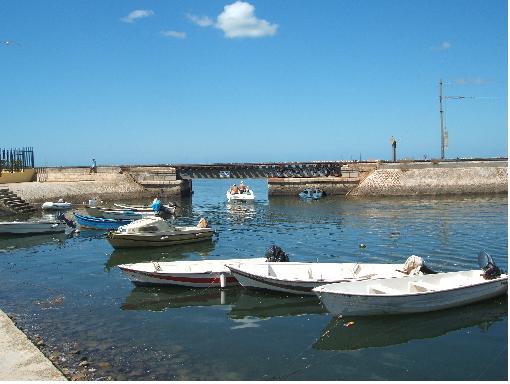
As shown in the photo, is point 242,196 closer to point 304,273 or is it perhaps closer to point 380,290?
point 304,273

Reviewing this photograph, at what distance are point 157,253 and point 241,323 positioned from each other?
11718mm

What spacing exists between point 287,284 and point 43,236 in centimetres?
2147

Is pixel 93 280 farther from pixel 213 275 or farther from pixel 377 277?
pixel 377 277

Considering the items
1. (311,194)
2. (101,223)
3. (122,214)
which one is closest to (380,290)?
(101,223)

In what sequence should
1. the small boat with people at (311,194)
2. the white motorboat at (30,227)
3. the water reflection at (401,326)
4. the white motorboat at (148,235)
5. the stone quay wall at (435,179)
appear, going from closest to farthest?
the water reflection at (401,326) < the white motorboat at (148,235) < the white motorboat at (30,227) < the small boat with people at (311,194) < the stone quay wall at (435,179)

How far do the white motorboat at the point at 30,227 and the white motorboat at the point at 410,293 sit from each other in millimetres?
23730

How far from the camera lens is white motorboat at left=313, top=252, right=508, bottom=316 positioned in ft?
47.9

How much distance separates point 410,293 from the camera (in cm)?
1482

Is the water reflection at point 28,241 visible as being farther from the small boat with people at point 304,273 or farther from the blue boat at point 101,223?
the small boat with people at point 304,273

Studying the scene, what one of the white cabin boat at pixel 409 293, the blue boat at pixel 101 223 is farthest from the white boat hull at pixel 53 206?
the white cabin boat at pixel 409 293

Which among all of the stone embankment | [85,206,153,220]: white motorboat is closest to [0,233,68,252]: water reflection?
[85,206,153,220]: white motorboat

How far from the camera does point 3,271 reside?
22766 mm

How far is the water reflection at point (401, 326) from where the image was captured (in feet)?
44.5

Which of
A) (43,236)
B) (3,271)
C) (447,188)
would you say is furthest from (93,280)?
(447,188)
